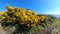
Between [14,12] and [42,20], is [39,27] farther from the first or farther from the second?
[14,12]

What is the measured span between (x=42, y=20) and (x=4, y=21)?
58.3 inches

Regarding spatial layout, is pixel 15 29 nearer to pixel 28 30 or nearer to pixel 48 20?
pixel 28 30

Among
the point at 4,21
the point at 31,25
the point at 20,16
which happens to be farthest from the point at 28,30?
the point at 4,21

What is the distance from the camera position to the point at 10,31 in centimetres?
624

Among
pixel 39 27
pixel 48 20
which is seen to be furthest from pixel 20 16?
pixel 48 20

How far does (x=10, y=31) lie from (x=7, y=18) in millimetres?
587

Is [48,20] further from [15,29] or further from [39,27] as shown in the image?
[15,29]

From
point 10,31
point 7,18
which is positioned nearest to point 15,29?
point 10,31

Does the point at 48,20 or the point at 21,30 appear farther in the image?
the point at 48,20

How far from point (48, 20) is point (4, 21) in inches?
71.5

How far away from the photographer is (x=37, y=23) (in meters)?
6.46

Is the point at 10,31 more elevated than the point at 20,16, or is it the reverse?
the point at 20,16

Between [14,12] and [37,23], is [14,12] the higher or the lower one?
the higher one

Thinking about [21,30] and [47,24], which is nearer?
[21,30]
